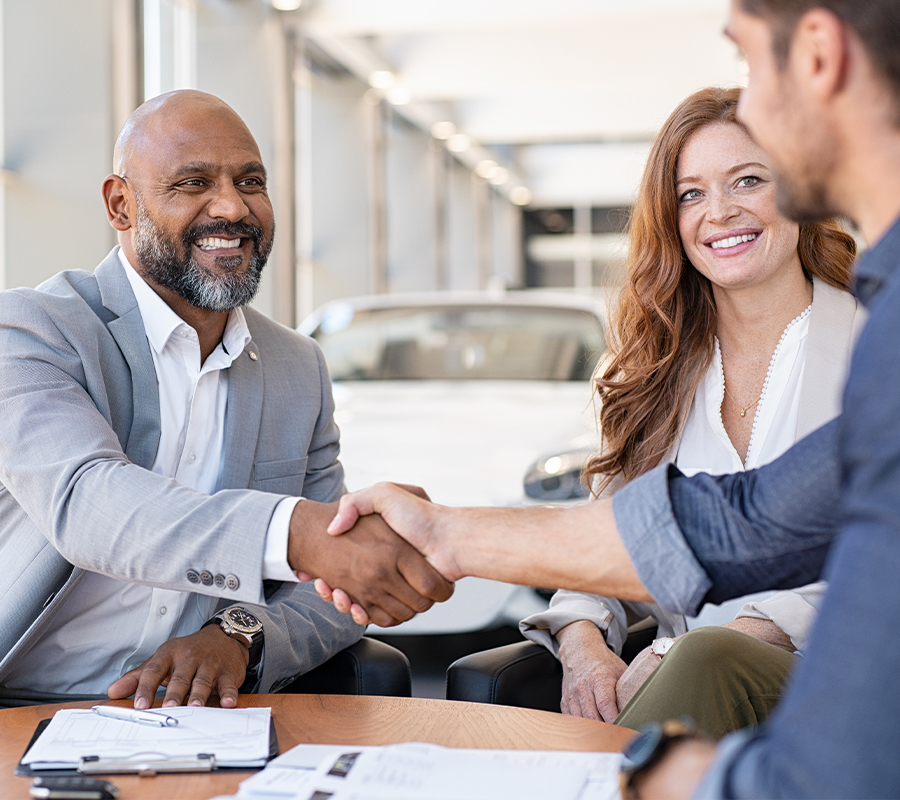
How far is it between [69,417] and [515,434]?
216 cm

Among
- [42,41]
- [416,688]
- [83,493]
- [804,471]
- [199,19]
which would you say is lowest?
[416,688]

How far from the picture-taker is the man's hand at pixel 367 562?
1.60 metres

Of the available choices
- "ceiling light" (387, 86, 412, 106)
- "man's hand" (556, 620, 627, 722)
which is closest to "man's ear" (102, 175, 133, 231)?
"man's hand" (556, 620, 627, 722)

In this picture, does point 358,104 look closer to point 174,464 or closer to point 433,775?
point 174,464

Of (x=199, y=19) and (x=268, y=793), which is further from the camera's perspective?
(x=199, y=19)

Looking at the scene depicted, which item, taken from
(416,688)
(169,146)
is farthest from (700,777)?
(416,688)

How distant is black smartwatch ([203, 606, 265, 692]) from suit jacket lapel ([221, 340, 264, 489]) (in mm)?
270

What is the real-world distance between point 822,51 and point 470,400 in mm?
3407

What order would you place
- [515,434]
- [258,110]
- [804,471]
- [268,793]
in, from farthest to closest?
[258,110] < [515,434] < [804,471] < [268,793]

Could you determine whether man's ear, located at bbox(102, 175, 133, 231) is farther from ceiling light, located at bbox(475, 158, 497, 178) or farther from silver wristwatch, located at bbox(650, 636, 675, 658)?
ceiling light, located at bbox(475, 158, 497, 178)

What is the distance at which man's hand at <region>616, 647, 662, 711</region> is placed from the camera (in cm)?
182

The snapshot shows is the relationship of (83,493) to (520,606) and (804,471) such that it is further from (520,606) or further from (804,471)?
(520,606)

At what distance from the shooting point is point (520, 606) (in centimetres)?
300

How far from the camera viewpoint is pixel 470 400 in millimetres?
4324
